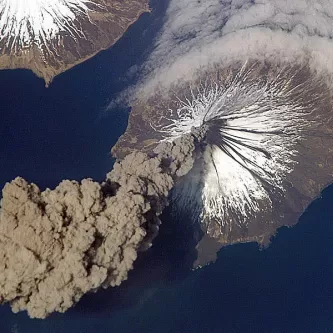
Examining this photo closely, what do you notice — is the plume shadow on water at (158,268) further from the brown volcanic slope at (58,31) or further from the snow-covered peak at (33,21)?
the snow-covered peak at (33,21)

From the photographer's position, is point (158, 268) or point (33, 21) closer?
point (158, 268)

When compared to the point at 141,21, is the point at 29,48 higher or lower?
lower

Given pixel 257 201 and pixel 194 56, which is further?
pixel 194 56

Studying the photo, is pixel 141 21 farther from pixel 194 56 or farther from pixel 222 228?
pixel 222 228

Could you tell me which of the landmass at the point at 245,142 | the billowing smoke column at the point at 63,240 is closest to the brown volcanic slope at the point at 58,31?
the landmass at the point at 245,142

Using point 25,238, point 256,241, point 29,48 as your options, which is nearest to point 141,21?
point 29,48

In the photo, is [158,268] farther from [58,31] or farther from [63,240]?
[58,31]

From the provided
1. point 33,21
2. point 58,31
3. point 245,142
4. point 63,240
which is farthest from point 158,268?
point 33,21
